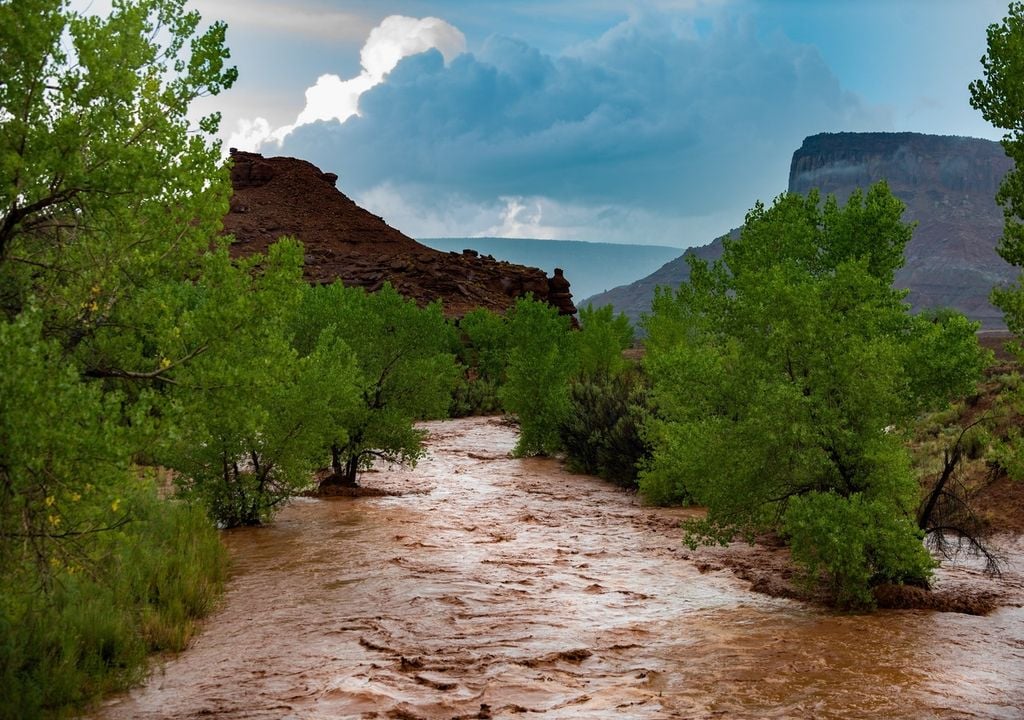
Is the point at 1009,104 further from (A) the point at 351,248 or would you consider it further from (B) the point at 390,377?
(A) the point at 351,248

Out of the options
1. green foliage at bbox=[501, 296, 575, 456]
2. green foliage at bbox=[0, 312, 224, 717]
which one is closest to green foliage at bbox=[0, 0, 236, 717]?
green foliage at bbox=[0, 312, 224, 717]

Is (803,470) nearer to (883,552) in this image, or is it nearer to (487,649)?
(883,552)

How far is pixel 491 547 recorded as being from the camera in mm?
13906

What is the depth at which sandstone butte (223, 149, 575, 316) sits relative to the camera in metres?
77.5

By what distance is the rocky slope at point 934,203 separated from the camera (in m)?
126

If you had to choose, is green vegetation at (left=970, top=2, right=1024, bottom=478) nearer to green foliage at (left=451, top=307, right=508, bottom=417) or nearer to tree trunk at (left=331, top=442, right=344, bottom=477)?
tree trunk at (left=331, top=442, right=344, bottom=477)

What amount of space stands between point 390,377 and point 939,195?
16643 centimetres

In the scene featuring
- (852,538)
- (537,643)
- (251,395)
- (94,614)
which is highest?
(251,395)

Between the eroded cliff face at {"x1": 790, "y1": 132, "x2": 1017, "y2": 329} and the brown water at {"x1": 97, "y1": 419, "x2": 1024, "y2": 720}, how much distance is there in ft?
371

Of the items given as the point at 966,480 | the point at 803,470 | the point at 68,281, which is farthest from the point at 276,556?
the point at 966,480

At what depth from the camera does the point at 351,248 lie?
88062 mm

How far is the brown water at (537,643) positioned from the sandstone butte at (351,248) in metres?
59.1

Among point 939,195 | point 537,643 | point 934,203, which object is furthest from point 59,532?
point 939,195

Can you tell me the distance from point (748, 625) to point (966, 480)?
9410mm
